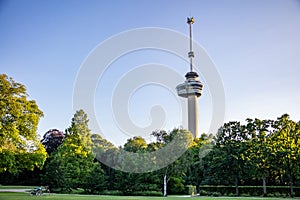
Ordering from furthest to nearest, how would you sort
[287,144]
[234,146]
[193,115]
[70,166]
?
[193,115] → [70,166] → [234,146] → [287,144]

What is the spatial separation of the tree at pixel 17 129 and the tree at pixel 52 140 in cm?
2630

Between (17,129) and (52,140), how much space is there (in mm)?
29360

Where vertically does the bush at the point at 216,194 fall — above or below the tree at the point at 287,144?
below

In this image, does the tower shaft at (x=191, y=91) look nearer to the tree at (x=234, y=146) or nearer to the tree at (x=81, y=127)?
the tree at (x=81, y=127)

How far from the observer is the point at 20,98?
26.5 metres

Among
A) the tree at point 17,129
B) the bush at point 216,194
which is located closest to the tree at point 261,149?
the bush at point 216,194

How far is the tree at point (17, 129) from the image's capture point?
24656mm

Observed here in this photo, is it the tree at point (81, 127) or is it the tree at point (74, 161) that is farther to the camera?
the tree at point (81, 127)

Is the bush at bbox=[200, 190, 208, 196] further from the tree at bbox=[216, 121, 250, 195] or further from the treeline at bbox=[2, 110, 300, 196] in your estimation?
the tree at bbox=[216, 121, 250, 195]

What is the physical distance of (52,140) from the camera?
53938 millimetres

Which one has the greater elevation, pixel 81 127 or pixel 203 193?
pixel 81 127

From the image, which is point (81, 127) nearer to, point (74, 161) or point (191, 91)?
point (74, 161)

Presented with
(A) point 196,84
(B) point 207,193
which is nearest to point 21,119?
(B) point 207,193

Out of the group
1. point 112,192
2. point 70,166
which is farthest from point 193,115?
point 112,192
